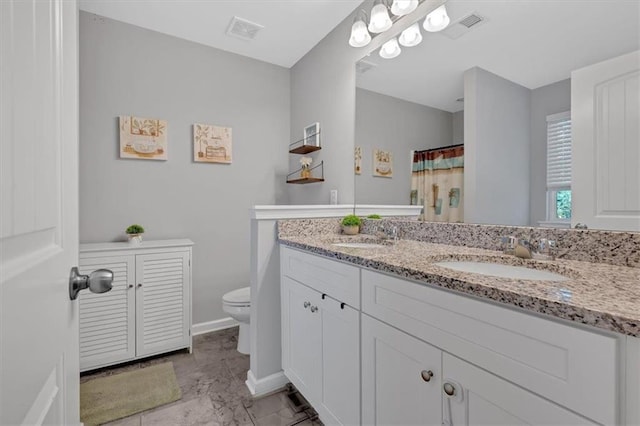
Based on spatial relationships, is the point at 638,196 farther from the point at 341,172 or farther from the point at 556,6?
the point at 341,172

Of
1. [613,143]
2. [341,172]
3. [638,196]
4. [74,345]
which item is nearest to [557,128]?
[613,143]

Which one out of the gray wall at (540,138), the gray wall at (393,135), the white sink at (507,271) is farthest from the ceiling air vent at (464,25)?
the white sink at (507,271)

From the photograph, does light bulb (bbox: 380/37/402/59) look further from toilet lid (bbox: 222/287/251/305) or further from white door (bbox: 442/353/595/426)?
toilet lid (bbox: 222/287/251/305)

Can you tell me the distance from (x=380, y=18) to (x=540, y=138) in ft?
4.14

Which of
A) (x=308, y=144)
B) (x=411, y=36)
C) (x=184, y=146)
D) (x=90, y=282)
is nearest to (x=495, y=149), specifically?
(x=411, y=36)

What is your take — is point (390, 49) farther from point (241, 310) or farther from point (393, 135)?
point (241, 310)

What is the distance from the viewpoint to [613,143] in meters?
0.99

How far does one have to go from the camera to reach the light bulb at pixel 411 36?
174 centimetres

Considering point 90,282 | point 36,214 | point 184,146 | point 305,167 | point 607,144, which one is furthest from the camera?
point 305,167

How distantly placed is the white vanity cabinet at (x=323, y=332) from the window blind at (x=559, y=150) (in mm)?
843

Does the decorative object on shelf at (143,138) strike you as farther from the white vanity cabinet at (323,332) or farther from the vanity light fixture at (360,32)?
the vanity light fixture at (360,32)

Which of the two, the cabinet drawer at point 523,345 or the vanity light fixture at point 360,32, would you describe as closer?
the cabinet drawer at point 523,345

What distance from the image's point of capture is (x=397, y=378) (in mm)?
1010

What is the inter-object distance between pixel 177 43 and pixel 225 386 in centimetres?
272
